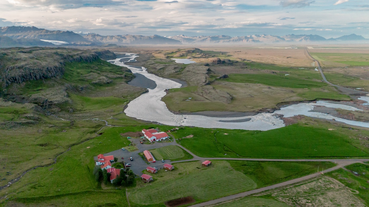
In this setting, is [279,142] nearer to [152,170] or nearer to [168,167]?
[168,167]

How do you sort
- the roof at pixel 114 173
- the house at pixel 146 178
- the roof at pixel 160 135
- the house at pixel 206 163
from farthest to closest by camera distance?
the roof at pixel 160 135 → the house at pixel 206 163 → the house at pixel 146 178 → the roof at pixel 114 173

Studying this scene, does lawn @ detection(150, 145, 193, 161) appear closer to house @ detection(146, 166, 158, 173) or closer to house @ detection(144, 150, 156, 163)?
house @ detection(144, 150, 156, 163)

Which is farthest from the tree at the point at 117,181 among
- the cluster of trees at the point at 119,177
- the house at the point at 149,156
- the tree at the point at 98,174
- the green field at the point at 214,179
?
the house at the point at 149,156

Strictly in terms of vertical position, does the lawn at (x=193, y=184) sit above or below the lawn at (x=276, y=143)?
below

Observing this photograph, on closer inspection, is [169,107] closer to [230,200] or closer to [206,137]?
[206,137]

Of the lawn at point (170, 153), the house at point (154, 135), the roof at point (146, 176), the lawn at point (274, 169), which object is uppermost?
the house at point (154, 135)

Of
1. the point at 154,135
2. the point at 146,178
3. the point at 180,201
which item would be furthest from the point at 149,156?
the point at 180,201

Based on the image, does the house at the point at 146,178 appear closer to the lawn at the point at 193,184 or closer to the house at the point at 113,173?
the lawn at the point at 193,184
